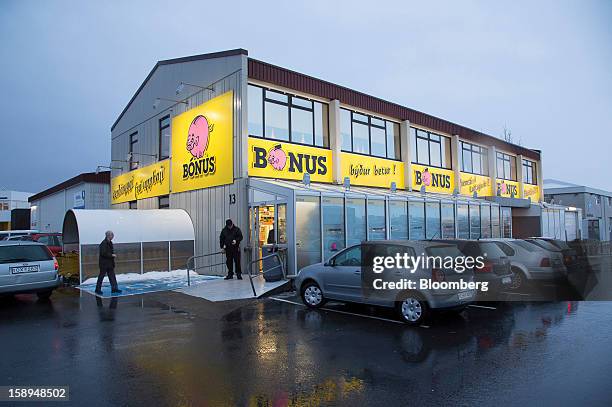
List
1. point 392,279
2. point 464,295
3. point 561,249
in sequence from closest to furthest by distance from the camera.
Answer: point 464,295
point 392,279
point 561,249

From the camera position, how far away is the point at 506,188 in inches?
1182

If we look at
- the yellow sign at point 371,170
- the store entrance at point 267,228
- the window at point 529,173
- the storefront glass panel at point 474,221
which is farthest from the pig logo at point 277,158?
the window at point 529,173

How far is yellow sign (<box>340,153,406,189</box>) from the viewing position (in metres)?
19.1

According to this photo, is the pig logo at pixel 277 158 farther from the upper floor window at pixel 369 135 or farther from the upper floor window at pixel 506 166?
the upper floor window at pixel 506 166

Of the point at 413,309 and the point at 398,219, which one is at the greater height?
the point at 398,219

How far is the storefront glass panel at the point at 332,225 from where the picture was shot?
14.6 metres

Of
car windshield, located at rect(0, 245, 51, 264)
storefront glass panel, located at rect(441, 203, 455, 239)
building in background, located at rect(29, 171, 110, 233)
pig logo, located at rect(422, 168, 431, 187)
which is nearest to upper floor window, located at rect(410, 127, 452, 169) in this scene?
pig logo, located at rect(422, 168, 431, 187)

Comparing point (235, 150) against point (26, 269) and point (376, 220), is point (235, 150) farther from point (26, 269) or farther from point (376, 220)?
point (26, 269)

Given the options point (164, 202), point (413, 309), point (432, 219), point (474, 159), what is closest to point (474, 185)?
point (474, 159)

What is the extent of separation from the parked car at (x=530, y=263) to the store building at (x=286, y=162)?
522 cm

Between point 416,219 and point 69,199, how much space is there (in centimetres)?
2720

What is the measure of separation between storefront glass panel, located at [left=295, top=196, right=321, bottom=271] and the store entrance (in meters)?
0.46

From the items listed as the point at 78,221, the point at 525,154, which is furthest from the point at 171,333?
the point at 525,154

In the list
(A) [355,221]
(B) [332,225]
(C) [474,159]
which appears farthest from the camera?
A: (C) [474,159]
